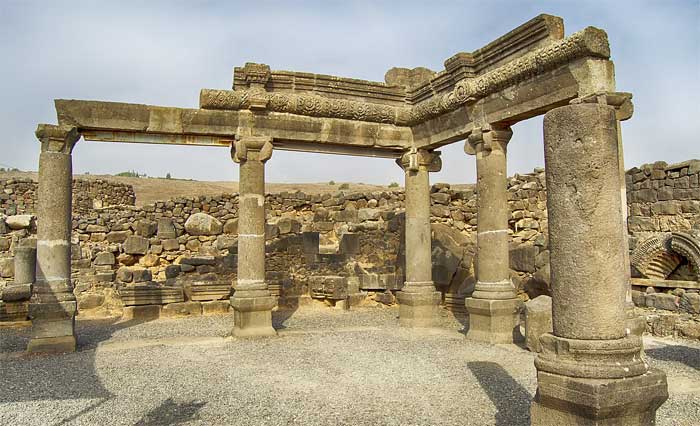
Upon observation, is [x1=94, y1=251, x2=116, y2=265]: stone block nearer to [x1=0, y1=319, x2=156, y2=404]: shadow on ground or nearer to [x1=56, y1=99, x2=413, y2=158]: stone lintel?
[x1=0, y1=319, x2=156, y2=404]: shadow on ground

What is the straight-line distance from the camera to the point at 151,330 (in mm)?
10688

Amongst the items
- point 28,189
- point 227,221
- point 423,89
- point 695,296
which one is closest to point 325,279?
point 227,221

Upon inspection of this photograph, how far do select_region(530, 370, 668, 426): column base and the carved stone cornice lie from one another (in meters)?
5.02

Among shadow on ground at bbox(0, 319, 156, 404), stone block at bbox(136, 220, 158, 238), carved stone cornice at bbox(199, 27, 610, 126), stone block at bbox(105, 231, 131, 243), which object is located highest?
carved stone cornice at bbox(199, 27, 610, 126)

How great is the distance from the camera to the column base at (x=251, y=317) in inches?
369

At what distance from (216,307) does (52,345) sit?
4.88 meters

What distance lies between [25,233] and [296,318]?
849cm

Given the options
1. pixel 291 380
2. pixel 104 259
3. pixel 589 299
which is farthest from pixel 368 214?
pixel 589 299

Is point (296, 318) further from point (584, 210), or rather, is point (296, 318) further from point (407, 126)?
point (584, 210)

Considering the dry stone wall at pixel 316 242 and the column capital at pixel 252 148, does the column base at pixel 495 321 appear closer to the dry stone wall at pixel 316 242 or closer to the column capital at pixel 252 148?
the dry stone wall at pixel 316 242

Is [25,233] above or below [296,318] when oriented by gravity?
above

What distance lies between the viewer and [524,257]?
12094 mm

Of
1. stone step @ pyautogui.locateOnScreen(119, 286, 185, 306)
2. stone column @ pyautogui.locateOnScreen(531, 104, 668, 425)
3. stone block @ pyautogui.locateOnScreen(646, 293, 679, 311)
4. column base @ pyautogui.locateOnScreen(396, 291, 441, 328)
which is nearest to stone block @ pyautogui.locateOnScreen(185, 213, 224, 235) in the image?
stone step @ pyautogui.locateOnScreen(119, 286, 185, 306)

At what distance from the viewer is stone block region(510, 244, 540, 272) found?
1188 centimetres
